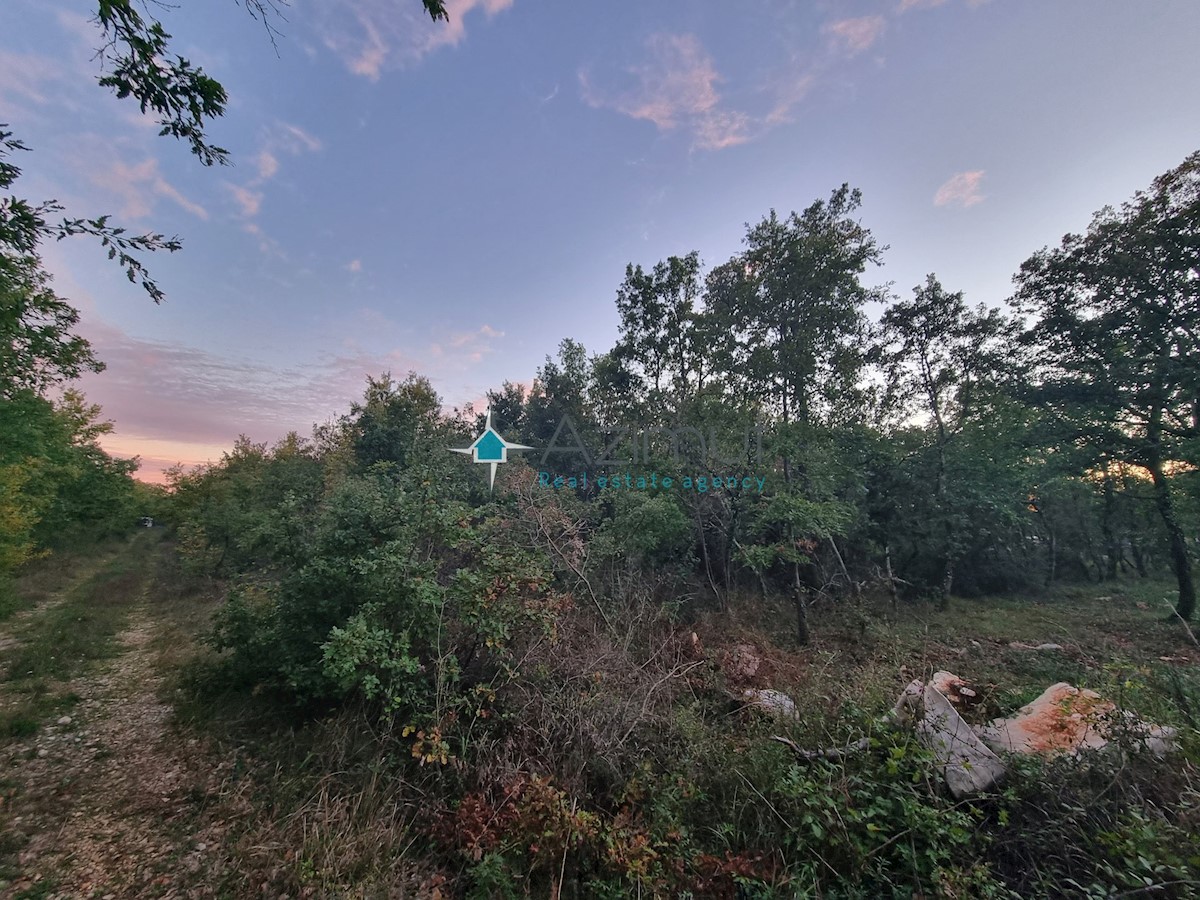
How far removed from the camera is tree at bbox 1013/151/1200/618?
8.23 m

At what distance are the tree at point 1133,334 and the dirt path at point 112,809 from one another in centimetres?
1543

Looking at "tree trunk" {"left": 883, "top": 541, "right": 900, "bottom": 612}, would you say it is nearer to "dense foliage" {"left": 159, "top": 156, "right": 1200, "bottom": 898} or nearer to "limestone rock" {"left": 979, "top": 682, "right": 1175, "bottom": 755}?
"dense foliage" {"left": 159, "top": 156, "right": 1200, "bottom": 898}

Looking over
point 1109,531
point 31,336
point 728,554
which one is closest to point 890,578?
point 728,554

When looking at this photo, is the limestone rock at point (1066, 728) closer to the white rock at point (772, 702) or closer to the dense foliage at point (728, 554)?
the dense foliage at point (728, 554)

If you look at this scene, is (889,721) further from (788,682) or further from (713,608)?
(713,608)

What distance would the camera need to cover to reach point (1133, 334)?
9000mm

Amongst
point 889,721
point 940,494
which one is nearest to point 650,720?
point 889,721

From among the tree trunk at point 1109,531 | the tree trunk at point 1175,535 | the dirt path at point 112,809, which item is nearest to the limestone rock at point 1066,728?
the dirt path at point 112,809

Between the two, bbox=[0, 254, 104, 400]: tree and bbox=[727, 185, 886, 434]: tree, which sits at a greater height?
bbox=[727, 185, 886, 434]: tree

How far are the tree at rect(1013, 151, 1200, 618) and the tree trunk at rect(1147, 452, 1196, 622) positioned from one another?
2 centimetres

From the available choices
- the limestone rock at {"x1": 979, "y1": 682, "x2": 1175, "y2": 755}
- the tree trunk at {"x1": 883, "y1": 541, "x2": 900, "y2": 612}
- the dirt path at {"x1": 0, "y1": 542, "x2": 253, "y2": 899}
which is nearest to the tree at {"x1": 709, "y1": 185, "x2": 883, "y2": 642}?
the tree trunk at {"x1": 883, "y1": 541, "x2": 900, "y2": 612}

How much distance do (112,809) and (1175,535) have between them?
18.4m

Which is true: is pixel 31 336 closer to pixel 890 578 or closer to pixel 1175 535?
pixel 890 578

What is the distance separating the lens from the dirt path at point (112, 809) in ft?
9.40
